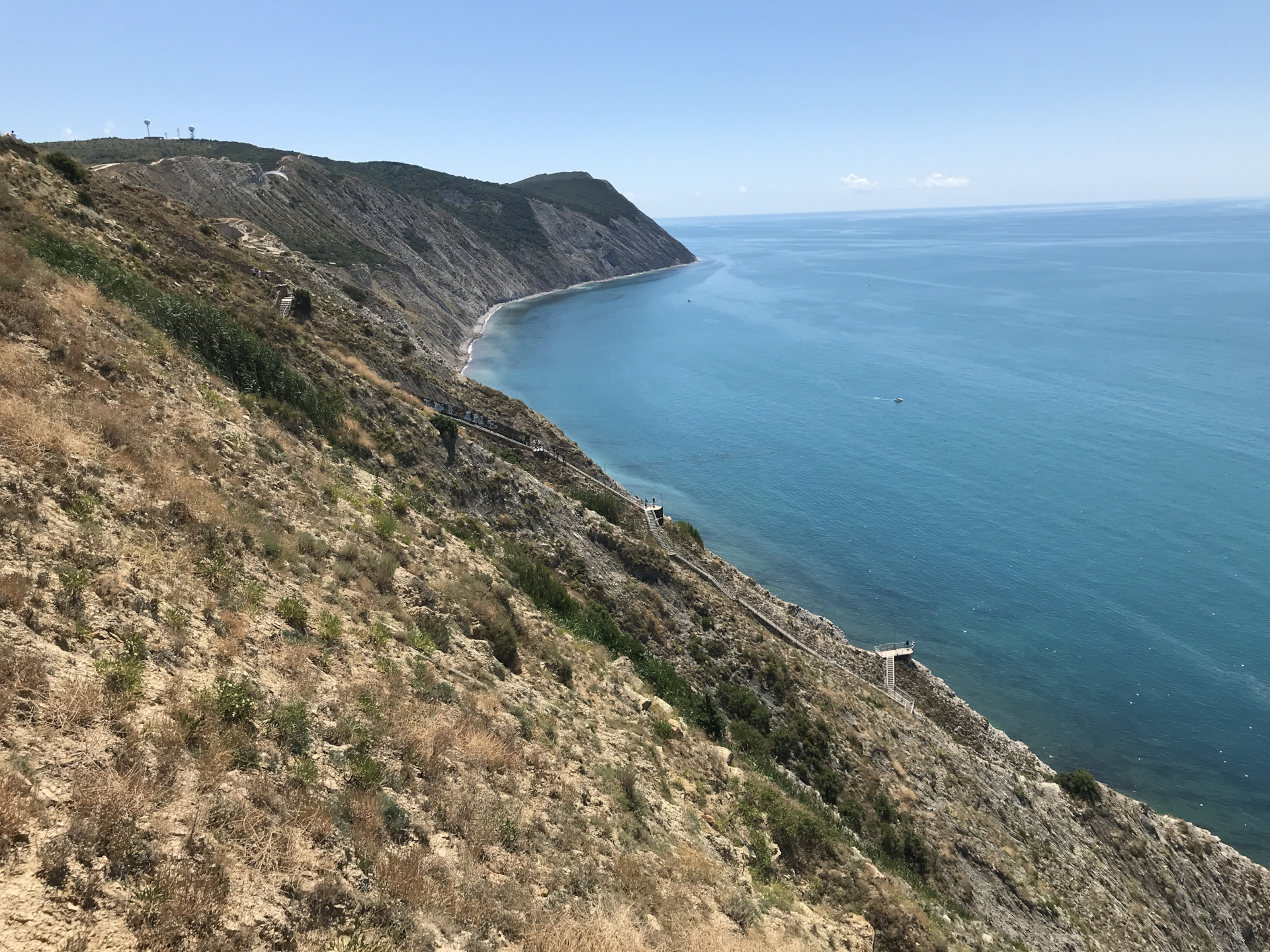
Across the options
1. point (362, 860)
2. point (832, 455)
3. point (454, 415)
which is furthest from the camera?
point (832, 455)

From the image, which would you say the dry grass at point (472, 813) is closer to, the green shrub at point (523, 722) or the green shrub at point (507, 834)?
the green shrub at point (507, 834)

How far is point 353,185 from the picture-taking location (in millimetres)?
128125

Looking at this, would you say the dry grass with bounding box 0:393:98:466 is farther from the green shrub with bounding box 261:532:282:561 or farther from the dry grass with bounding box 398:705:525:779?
the dry grass with bounding box 398:705:525:779

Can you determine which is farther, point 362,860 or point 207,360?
point 207,360

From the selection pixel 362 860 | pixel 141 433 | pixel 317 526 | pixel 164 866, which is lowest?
pixel 362 860

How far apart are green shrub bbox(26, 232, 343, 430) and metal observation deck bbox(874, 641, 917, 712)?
31077mm

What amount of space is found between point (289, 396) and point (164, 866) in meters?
18.7

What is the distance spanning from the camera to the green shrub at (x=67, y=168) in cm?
2756

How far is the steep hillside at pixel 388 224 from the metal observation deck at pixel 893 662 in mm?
47999

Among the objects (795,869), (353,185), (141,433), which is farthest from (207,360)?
(353,185)

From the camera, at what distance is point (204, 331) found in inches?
852

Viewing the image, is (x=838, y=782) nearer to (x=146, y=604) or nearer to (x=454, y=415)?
(x=146, y=604)

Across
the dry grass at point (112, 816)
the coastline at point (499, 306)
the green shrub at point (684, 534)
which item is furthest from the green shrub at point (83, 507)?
the coastline at point (499, 306)

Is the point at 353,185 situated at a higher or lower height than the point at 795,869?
higher
